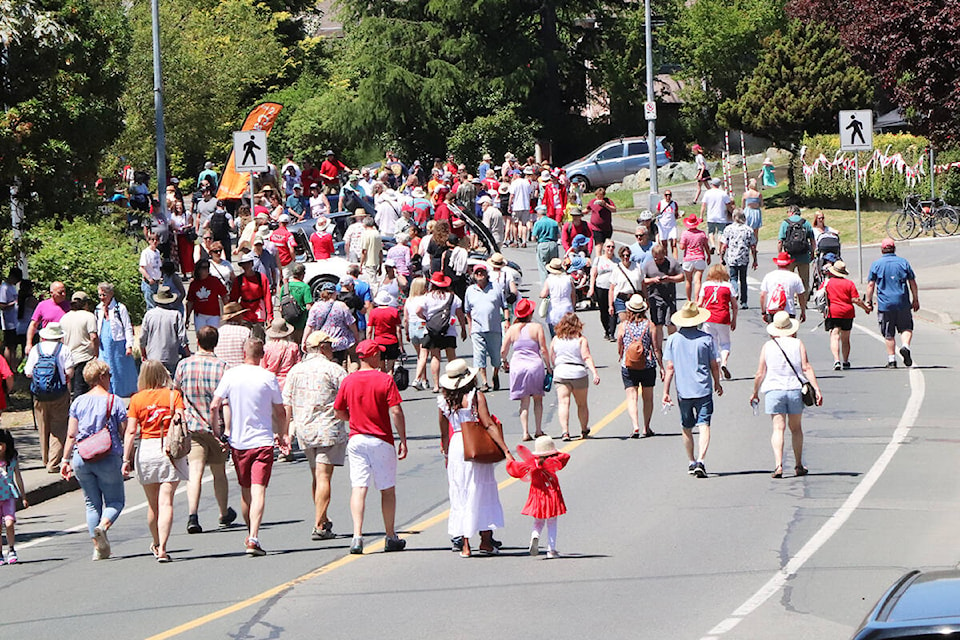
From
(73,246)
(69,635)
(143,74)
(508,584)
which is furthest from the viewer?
(143,74)

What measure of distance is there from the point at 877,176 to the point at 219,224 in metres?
19.5

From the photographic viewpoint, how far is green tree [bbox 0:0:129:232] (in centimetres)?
2366

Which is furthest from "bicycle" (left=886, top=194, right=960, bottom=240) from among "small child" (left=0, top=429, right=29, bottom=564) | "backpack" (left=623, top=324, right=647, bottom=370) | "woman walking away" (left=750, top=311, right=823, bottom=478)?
"small child" (left=0, top=429, right=29, bottom=564)

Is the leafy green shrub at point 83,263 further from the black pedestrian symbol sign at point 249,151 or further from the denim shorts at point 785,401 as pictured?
the denim shorts at point 785,401

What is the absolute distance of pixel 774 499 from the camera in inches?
604

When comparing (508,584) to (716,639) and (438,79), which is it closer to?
(716,639)

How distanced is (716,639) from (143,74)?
3507 centimetres

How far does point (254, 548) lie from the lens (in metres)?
13.6

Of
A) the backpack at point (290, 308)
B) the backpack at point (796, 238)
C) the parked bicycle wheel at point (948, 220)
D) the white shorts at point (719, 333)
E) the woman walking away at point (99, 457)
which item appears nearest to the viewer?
the woman walking away at point (99, 457)

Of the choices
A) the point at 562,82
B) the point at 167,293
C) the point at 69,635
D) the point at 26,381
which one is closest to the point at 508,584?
the point at 69,635

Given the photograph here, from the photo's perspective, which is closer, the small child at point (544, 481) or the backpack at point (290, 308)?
the small child at point (544, 481)

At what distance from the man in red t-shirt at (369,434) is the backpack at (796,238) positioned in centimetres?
1511

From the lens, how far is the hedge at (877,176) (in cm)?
4053

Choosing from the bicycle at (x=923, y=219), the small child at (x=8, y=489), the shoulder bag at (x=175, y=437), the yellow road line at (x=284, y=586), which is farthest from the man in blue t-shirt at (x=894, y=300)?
the bicycle at (x=923, y=219)
